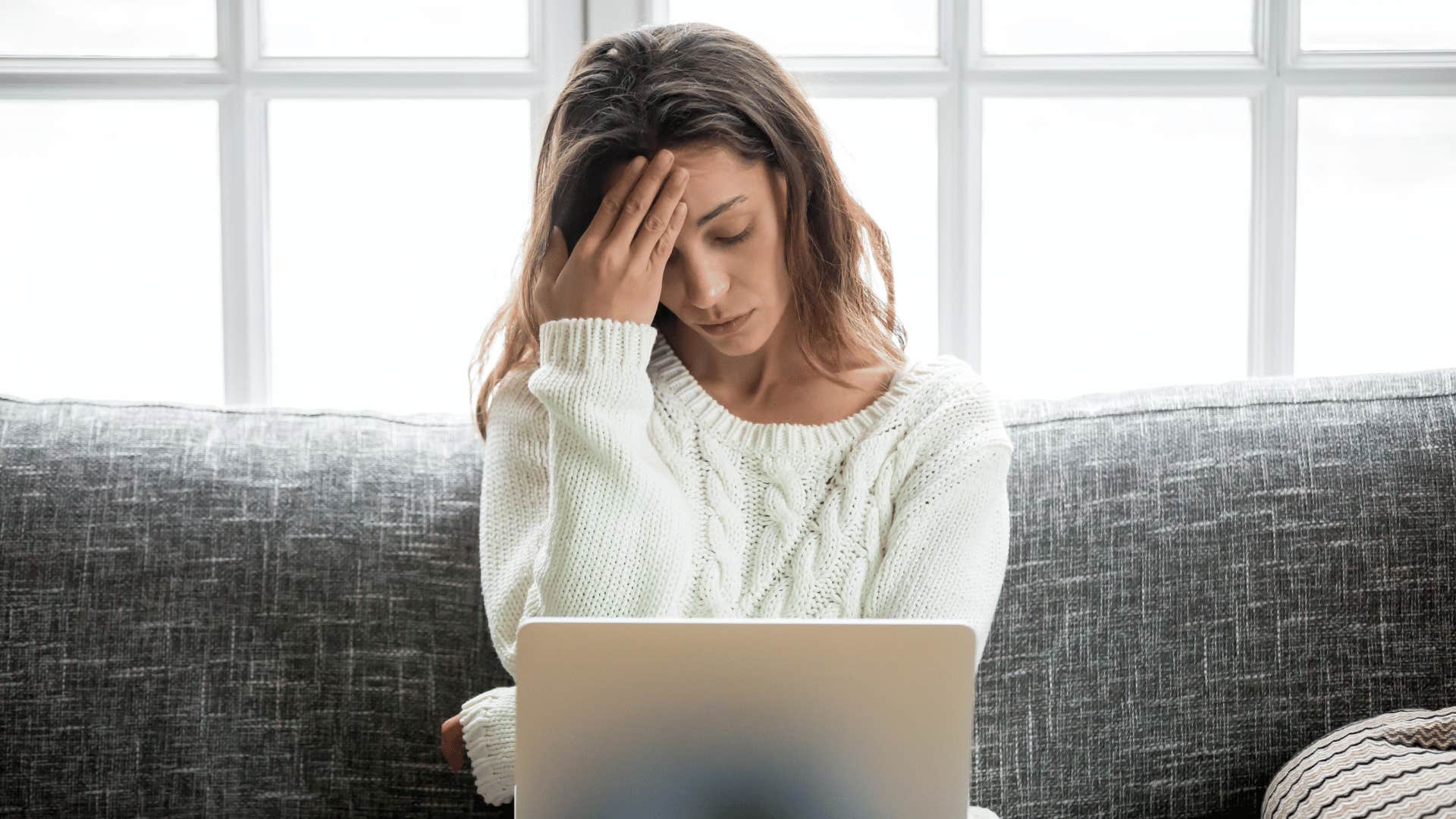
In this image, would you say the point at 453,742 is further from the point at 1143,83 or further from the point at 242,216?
the point at 1143,83

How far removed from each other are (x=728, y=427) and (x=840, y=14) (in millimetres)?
794

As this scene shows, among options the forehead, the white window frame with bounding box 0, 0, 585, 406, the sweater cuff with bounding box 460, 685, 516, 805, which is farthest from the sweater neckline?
the white window frame with bounding box 0, 0, 585, 406

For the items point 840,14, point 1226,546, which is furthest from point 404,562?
point 840,14

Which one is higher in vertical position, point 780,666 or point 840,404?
point 840,404

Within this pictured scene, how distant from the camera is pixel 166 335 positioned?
1827 mm

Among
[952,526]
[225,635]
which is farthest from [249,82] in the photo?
[952,526]

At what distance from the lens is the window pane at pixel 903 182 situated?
175 cm

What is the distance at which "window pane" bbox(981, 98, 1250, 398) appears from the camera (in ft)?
5.80

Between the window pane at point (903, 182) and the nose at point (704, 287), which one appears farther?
the window pane at point (903, 182)

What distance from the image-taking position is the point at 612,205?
1.15 m

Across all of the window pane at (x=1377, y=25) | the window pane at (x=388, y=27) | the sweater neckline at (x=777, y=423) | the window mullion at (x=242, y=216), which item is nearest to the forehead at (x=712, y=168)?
the sweater neckline at (x=777, y=423)

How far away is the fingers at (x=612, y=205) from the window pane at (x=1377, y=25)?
1.15m

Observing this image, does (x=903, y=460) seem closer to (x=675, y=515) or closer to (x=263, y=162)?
(x=675, y=515)

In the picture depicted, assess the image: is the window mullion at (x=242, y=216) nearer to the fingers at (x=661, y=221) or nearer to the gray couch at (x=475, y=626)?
the gray couch at (x=475, y=626)
